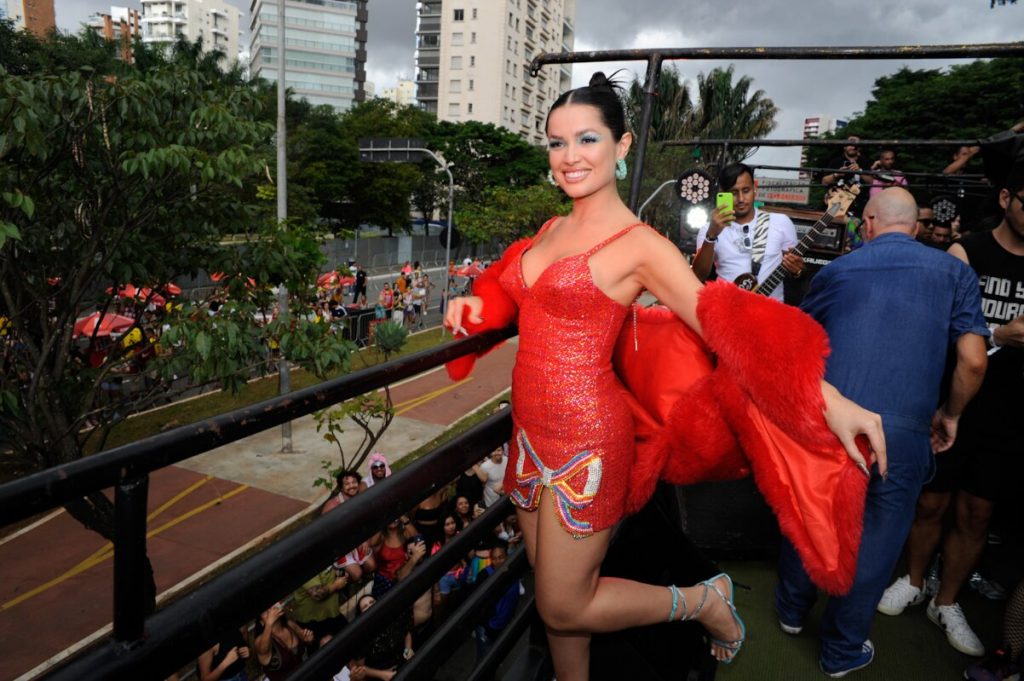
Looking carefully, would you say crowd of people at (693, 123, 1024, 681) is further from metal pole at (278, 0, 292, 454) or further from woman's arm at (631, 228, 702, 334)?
metal pole at (278, 0, 292, 454)

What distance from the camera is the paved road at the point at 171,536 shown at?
7.71 metres

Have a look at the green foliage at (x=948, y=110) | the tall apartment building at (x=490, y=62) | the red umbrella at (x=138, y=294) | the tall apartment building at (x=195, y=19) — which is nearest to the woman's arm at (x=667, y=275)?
the red umbrella at (x=138, y=294)

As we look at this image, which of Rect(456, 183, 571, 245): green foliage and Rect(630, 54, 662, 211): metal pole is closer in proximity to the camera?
Rect(630, 54, 662, 211): metal pole

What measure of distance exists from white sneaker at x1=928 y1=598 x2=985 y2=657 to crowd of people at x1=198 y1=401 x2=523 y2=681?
2.15 metres

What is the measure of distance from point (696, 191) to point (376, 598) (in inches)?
163

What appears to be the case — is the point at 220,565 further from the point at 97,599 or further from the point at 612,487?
the point at 612,487

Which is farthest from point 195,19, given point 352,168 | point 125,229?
point 125,229

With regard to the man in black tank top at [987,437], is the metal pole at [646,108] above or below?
above

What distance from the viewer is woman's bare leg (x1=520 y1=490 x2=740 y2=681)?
179 cm

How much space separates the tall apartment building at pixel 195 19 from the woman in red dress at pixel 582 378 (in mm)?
126427

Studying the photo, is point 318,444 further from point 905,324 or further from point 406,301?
point 905,324

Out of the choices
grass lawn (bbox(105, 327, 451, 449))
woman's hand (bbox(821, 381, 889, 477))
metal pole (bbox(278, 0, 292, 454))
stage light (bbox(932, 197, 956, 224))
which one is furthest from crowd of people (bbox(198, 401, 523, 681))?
stage light (bbox(932, 197, 956, 224))

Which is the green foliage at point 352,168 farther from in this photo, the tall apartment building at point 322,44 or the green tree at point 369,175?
the tall apartment building at point 322,44

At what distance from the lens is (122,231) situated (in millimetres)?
5129
